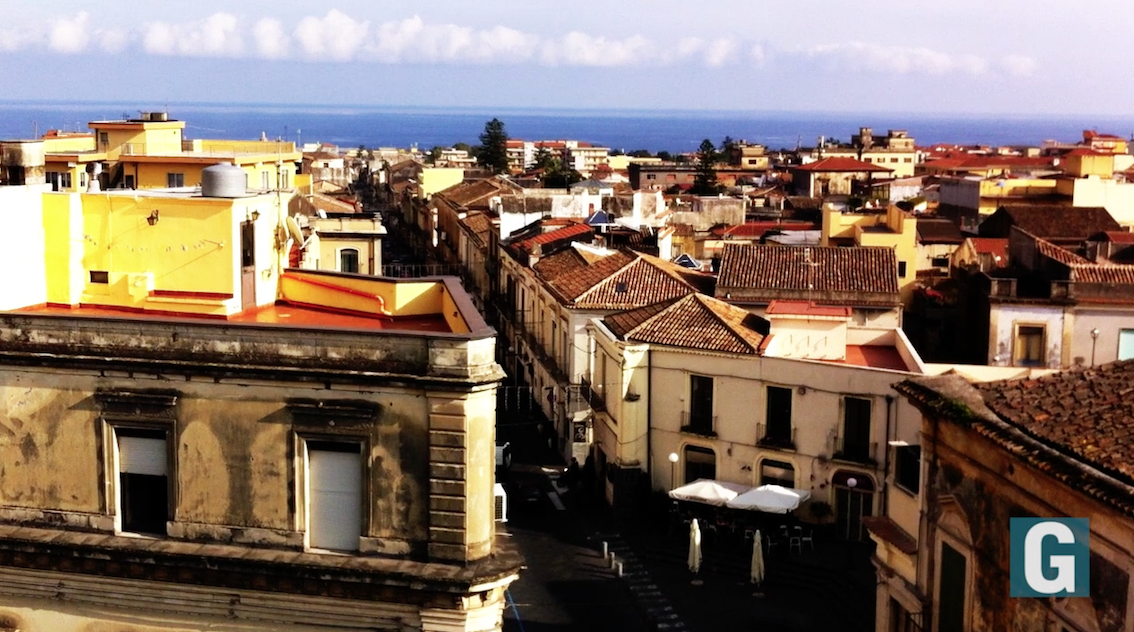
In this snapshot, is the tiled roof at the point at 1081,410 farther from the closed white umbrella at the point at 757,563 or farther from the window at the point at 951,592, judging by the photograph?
the closed white umbrella at the point at 757,563

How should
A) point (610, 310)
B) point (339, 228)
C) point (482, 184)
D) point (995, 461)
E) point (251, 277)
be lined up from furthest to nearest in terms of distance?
point (482, 184) → point (339, 228) → point (610, 310) → point (251, 277) → point (995, 461)

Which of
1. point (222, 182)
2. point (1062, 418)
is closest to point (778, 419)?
point (222, 182)

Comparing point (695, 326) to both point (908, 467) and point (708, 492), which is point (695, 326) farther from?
point (908, 467)

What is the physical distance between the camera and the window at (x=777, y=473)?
3522 cm

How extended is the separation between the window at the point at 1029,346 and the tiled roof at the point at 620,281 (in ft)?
31.8

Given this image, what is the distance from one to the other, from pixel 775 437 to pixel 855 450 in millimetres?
2135

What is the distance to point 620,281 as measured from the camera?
4462 cm

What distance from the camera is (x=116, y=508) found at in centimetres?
1922

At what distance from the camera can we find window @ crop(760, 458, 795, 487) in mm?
35219

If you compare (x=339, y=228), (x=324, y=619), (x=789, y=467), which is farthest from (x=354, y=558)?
(x=339, y=228)

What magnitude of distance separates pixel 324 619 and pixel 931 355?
37.3 meters

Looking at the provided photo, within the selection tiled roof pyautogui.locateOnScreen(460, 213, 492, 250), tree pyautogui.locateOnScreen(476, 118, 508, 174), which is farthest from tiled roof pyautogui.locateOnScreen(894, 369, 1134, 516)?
tree pyautogui.locateOnScreen(476, 118, 508, 174)

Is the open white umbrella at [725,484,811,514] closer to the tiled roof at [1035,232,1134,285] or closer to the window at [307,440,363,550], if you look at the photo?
the tiled roof at [1035,232,1134,285]

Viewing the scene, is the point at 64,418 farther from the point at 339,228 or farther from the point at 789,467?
the point at 339,228
